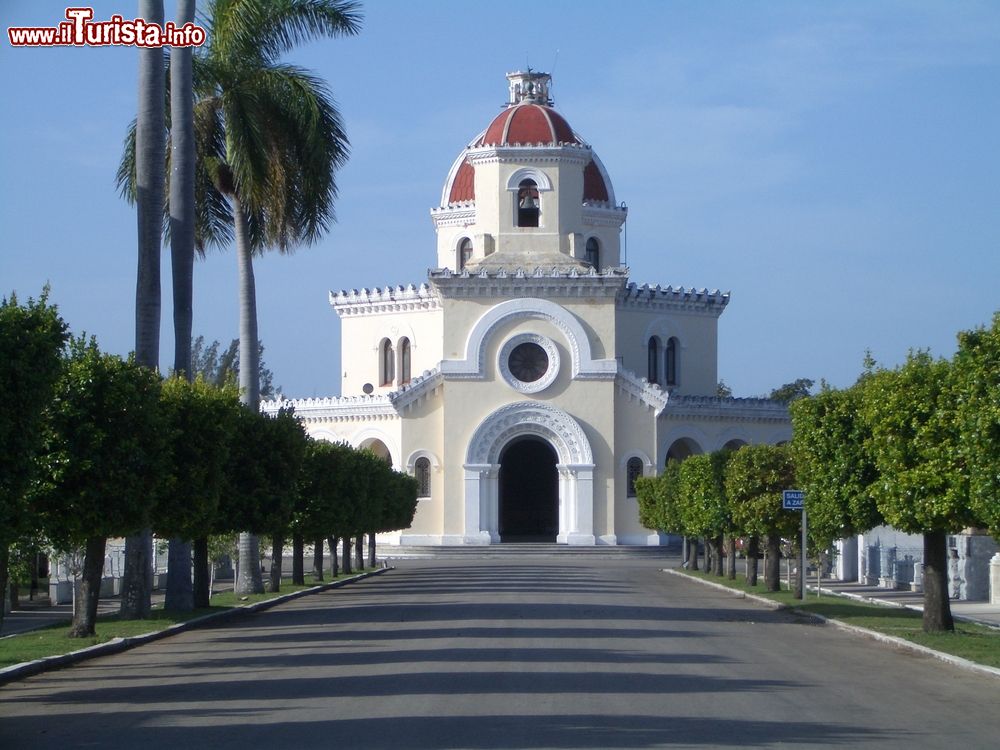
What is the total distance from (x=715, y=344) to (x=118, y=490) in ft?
187

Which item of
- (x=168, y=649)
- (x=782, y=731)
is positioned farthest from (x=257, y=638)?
(x=782, y=731)

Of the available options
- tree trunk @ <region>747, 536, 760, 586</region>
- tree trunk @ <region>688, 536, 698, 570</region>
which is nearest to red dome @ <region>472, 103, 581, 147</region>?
tree trunk @ <region>688, 536, 698, 570</region>

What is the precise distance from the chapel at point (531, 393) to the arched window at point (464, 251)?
7 cm

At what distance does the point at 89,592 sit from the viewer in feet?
73.8

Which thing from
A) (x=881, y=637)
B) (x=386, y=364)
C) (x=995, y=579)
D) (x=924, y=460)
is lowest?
(x=881, y=637)

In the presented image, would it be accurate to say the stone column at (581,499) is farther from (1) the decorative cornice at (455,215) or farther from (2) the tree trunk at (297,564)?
(2) the tree trunk at (297,564)

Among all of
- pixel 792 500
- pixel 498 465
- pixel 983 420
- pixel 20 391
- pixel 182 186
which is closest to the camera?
pixel 20 391

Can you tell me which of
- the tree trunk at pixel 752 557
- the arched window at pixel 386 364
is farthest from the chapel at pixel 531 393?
the tree trunk at pixel 752 557

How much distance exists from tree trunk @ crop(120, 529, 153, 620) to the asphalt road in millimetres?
1574

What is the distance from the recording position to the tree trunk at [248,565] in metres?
34.9

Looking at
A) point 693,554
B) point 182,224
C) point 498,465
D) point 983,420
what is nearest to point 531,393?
point 498,465

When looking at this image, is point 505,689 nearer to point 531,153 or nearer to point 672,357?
point 531,153

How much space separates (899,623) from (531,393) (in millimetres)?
39026

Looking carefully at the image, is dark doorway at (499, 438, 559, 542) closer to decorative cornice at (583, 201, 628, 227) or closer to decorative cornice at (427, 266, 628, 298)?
decorative cornice at (427, 266, 628, 298)
